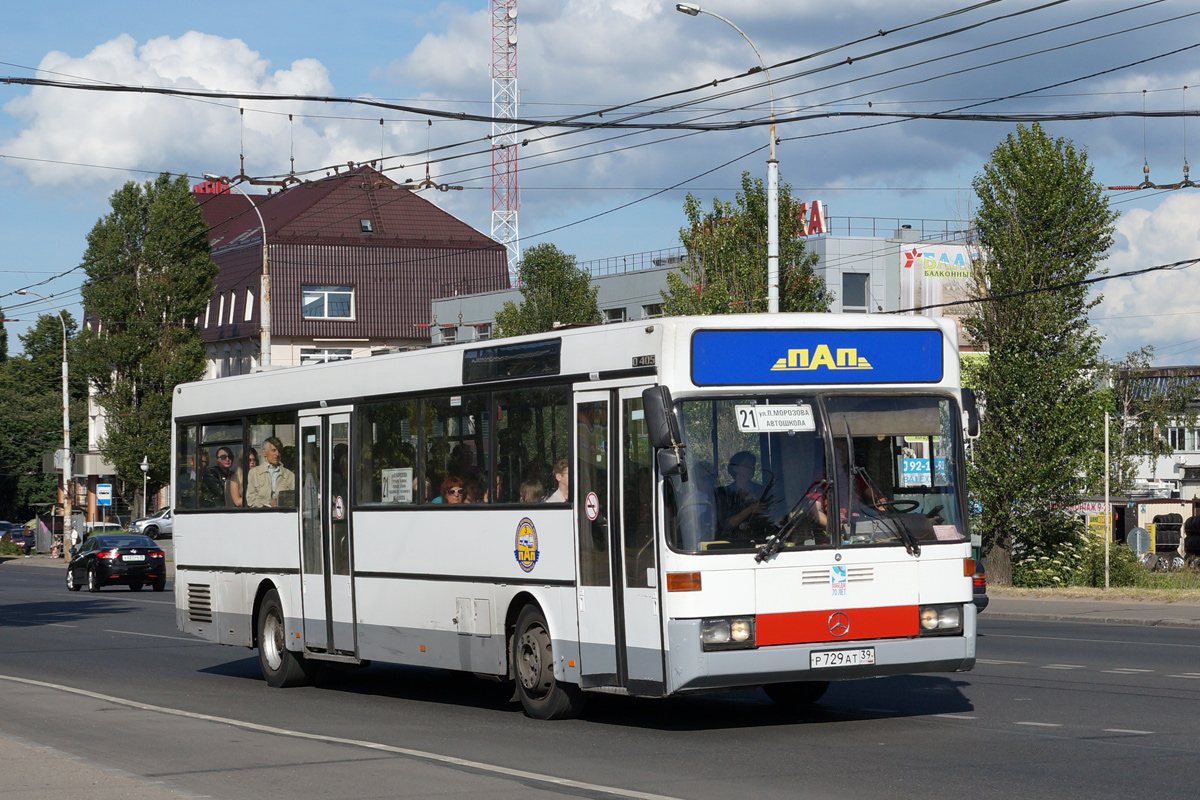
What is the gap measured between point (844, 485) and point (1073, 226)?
2348 centimetres

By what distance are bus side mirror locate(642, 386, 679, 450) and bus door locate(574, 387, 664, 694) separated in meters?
0.40

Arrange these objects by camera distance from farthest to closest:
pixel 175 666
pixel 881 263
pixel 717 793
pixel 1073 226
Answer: pixel 881 263, pixel 1073 226, pixel 175 666, pixel 717 793

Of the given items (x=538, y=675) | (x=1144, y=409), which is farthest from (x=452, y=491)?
(x=1144, y=409)

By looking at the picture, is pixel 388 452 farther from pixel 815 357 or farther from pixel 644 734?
pixel 815 357

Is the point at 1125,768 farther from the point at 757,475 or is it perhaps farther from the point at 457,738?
the point at 457,738

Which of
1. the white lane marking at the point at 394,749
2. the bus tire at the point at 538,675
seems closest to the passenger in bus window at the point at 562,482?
the bus tire at the point at 538,675

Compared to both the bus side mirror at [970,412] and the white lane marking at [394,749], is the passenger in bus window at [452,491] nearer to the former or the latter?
the white lane marking at [394,749]

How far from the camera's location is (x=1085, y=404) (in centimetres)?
3269

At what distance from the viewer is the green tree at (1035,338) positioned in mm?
32594

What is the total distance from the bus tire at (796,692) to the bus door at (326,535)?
393cm

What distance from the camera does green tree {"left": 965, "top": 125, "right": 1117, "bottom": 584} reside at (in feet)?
107

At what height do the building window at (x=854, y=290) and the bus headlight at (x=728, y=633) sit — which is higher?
the building window at (x=854, y=290)

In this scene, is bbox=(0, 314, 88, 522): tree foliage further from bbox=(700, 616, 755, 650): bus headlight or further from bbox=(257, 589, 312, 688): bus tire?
bbox=(700, 616, 755, 650): bus headlight

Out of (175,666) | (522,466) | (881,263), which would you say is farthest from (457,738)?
(881,263)
